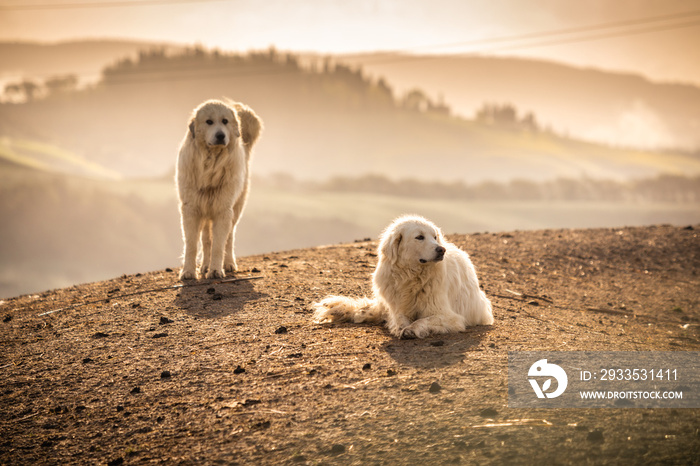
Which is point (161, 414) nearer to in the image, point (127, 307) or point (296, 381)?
point (296, 381)

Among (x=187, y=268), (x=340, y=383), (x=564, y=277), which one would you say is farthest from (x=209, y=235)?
(x=564, y=277)

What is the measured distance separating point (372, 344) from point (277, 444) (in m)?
2.46

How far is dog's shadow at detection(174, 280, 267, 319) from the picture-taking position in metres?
9.43

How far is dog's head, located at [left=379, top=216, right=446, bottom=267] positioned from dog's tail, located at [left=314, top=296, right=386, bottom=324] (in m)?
1.00

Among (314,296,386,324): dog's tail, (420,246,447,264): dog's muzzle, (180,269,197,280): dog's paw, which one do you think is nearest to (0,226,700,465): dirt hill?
(314,296,386,324): dog's tail

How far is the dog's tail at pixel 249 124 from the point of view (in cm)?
1303

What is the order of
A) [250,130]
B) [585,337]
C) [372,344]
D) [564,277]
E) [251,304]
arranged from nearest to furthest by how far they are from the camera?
1. [372,344]
2. [585,337]
3. [251,304]
4. [250,130]
5. [564,277]

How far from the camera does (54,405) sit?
671 cm

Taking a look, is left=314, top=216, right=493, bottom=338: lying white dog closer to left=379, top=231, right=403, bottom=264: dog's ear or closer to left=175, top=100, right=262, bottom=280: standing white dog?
left=379, top=231, right=403, bottom=264: dog's ear

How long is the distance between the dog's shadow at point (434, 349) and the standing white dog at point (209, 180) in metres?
5.45

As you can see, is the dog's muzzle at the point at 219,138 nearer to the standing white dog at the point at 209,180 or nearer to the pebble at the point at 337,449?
the standing white dog at the point at 209,180

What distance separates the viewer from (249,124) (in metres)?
13.1

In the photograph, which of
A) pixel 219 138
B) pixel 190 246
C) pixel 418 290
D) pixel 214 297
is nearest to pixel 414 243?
pixel 418 290

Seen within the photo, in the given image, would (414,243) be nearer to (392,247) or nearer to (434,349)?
(392,247)
